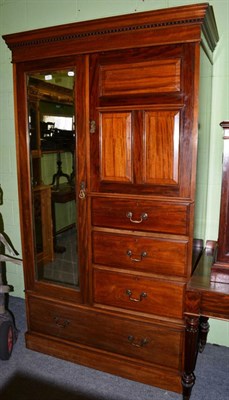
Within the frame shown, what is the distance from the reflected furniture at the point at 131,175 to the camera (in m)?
1.55

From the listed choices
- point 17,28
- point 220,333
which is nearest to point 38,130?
point 17,28

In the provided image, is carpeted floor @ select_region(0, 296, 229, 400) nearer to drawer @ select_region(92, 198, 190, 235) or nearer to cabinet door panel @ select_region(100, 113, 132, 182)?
drawer @ select_region(92, 198, 190, 235)

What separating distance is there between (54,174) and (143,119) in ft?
2.19

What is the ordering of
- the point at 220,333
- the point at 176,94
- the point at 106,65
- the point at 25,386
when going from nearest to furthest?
the point at 176,94, the point at 106,65, the point at 25,386, the point at 220,333

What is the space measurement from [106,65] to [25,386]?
1.90 m

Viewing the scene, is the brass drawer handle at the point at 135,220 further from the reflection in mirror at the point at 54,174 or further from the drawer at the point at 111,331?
the drawer at the point at 111,331

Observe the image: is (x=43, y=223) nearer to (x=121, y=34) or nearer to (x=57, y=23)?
(x=121, y=34)

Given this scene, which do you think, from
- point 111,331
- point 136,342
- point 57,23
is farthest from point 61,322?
point 57,23

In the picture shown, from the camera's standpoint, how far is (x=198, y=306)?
1.60m

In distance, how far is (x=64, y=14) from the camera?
232 cm

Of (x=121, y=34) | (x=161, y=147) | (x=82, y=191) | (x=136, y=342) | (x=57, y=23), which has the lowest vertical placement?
(x=136, y=342)

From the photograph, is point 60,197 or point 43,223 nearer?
point 60,197

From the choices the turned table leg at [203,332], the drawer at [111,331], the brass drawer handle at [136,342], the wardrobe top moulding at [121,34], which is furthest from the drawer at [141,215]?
the turned table leg at [203,332]

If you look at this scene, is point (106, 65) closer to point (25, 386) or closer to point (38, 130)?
point (38, 130)
